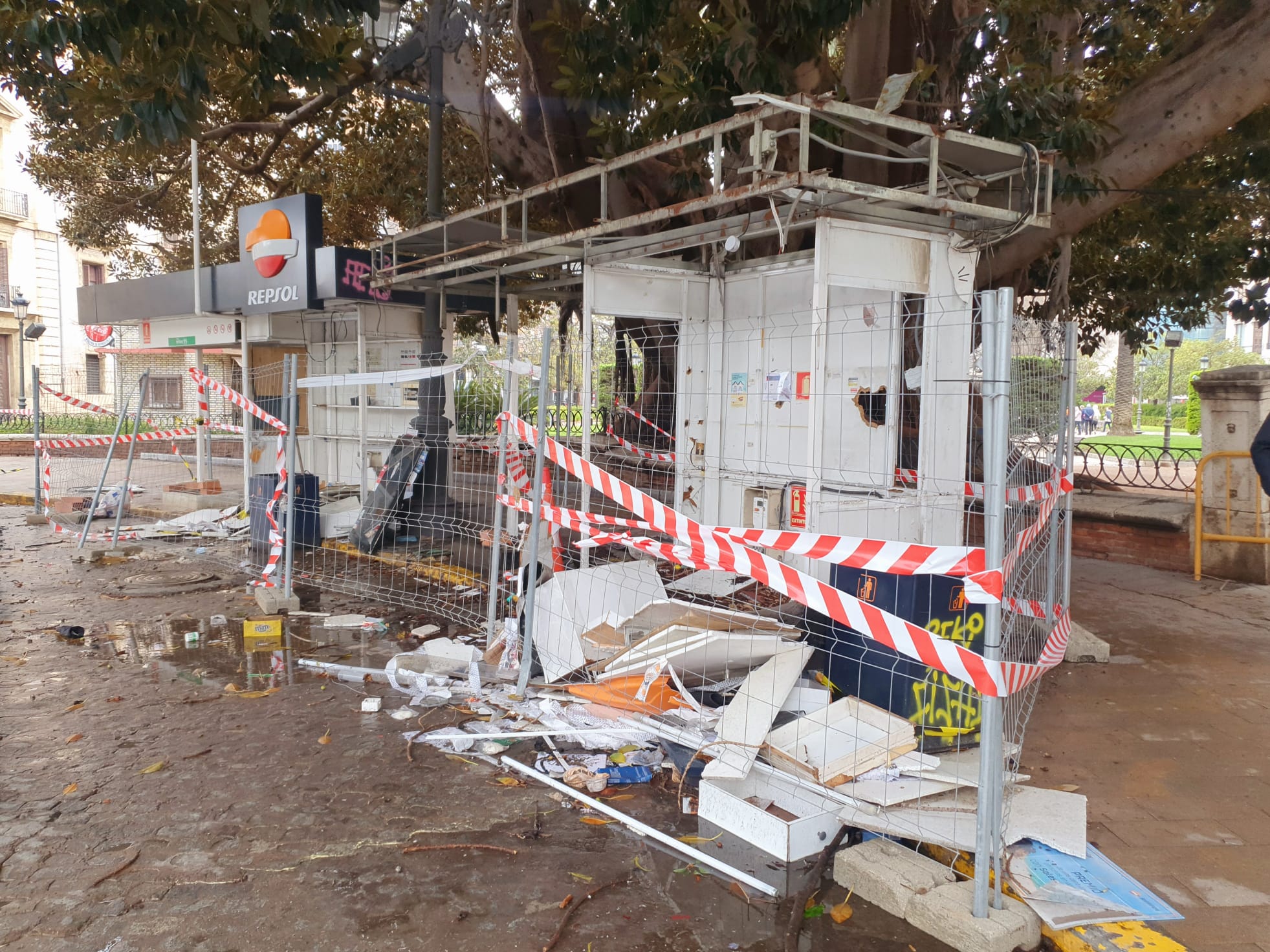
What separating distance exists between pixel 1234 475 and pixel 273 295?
35.6ft

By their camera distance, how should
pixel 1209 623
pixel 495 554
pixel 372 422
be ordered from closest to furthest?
pixel 495 554
pixel 1209 623
pixel 372 422

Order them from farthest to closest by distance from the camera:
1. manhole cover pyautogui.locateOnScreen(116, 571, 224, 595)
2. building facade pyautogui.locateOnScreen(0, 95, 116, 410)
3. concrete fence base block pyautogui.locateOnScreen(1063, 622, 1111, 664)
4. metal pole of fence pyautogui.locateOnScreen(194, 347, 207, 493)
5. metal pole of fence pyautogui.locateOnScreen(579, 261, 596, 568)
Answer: building facade pyautogui.locateOnScreen(0, 95, 116, 410), metal pole of fence pyautogui.locateOnScreen(194, 347, 207, 493), manhole cover pyautogui.locateOnScreen(116, 571, 224, 595), metal pole of fence pyautogui.locateOnScreen(579, 261, 596, 568), concrete fence base block pyautogui.locateOnScreen(1063, 622, 1111, 664)

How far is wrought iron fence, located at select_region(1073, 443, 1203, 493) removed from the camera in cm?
1288

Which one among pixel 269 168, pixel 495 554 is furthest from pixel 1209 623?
pixel 269 168

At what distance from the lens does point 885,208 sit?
6.06m

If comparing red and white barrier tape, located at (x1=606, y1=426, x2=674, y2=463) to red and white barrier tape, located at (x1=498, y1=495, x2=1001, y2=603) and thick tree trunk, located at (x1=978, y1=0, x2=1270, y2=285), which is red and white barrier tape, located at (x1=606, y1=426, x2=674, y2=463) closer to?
thick tree trunk, located at (x1=978, y1=0, x2=1270, y2=285)

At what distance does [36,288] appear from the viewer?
1409 inches

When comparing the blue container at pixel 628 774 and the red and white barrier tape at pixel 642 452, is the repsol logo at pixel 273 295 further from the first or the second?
the blue container at pixel 628 774

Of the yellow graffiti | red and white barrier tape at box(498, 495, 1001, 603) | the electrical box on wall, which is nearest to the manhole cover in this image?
the electrical box on wall

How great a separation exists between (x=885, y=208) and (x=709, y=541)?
329 centimetres

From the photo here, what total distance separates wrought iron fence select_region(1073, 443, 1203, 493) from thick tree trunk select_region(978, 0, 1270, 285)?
3.54m

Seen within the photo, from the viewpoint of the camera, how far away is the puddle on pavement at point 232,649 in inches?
228

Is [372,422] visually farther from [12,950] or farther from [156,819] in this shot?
[12,950]

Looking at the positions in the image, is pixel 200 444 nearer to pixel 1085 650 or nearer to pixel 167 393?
pixel 167 393
